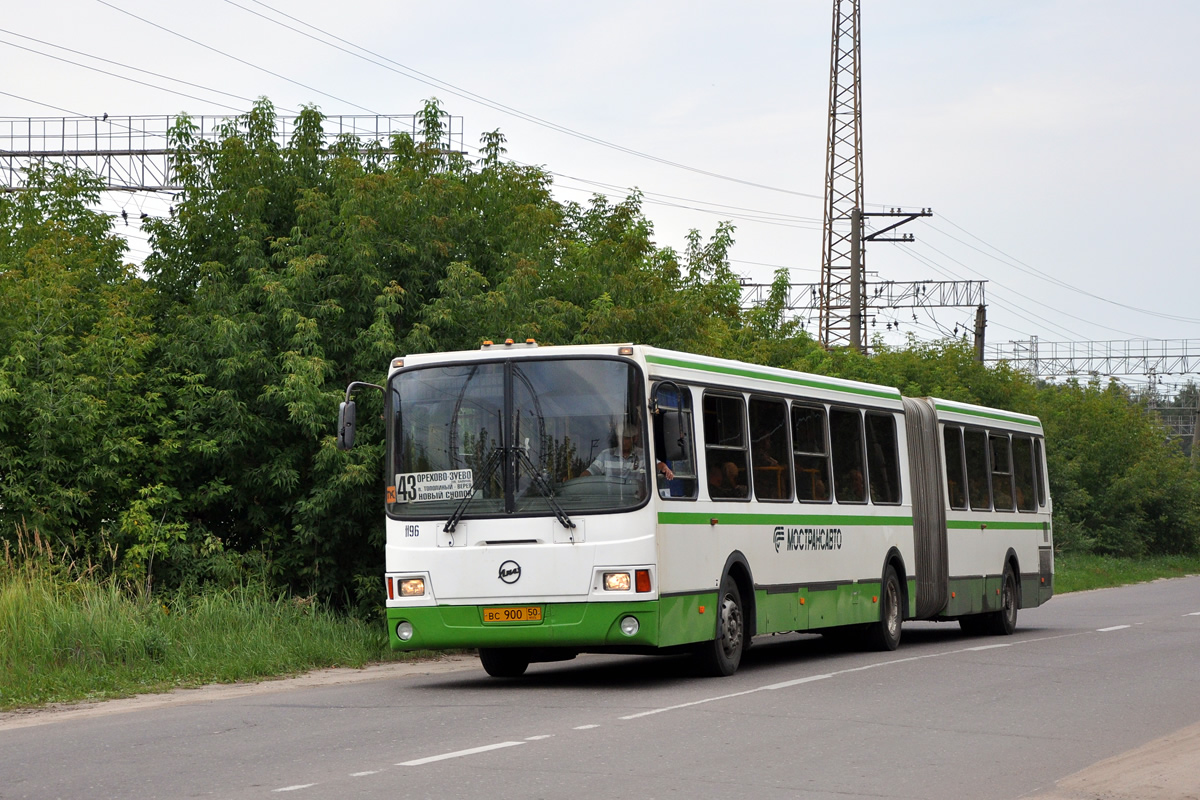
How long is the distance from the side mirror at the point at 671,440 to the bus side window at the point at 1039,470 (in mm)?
12046

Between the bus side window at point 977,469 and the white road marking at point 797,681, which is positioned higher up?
the bus side window at point 977,469

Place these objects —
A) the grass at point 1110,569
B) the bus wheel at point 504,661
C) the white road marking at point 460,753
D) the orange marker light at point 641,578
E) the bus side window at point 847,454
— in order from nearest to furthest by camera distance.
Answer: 1. the white road marking at point 460,753
2. the orange marker light at point 641,578
3. the bus wheel at point 504,661
4. the bus side window at point 847,454
5. the grass at point 1110,569

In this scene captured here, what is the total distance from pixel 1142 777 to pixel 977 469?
13.2 meters

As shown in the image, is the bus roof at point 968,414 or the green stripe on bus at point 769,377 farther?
the bus roof at point 968,414

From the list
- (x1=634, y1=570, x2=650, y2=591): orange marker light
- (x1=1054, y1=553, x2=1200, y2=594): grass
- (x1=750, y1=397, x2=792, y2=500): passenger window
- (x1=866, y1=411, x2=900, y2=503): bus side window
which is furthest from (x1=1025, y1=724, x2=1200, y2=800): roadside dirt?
(x1=1054, y1=553, x2=1200, y2=594): grass

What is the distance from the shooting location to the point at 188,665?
15.7 meters

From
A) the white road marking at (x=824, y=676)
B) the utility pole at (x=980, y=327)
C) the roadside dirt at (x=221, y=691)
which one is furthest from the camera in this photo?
the utility pole at (x=980, y=327)

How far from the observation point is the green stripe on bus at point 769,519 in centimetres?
1416

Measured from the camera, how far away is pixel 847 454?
18156 millimetres

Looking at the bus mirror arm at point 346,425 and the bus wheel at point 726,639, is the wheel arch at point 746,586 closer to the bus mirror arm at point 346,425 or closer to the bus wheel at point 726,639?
the bus wheel at point 726,639

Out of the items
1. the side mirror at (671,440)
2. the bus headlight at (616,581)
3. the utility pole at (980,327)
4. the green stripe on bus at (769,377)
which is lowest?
the bus headlight at (616,581)

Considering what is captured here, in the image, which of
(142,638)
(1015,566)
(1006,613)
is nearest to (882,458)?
(1006,613)

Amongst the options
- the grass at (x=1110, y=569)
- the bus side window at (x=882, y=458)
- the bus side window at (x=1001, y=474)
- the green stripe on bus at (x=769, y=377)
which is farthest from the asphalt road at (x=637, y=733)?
the grass at (x=1110, y=569)

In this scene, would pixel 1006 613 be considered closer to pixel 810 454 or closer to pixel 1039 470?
pixel 1039 470
